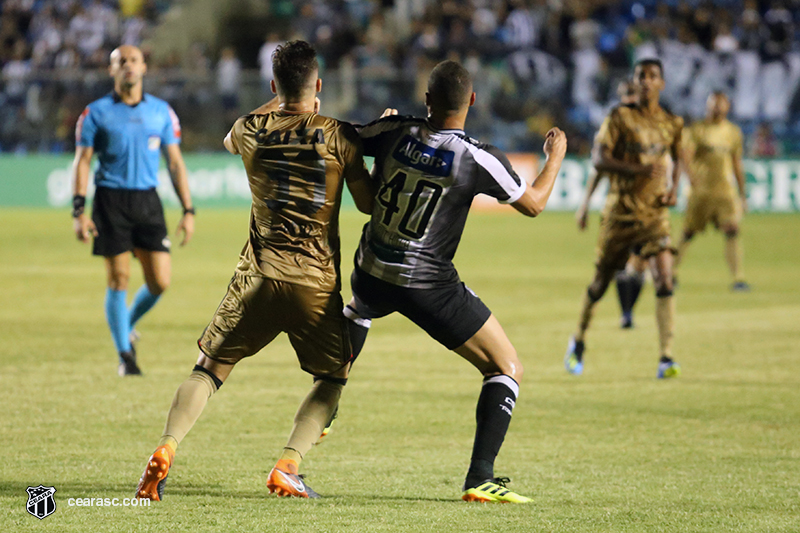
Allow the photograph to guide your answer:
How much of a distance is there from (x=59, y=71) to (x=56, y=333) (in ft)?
61.0

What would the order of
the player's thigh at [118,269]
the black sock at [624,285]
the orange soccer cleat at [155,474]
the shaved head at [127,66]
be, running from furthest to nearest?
the black sock at [624,285]
the player's thigh at [118,269]
the shaved head at [127,66]
the orange soccer cleat at [155,474]

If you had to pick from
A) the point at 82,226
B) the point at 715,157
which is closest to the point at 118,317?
the point at 82,226

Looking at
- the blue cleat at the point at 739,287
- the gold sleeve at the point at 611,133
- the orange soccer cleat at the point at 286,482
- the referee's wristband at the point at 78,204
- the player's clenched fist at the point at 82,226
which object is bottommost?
the blue cleat at the point at 739,287

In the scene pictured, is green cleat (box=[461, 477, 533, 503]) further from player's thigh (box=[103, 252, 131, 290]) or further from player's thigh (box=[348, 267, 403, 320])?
player's thigh (box=[103, 252, 131, 290])

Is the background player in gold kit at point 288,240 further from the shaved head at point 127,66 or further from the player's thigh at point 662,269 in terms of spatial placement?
the player's thigh at point 662,269

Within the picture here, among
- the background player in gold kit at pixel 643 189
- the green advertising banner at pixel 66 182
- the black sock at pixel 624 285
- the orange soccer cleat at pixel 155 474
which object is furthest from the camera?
the green advertising banner at pixel 66 182

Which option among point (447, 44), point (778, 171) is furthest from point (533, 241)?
point (447, 44)

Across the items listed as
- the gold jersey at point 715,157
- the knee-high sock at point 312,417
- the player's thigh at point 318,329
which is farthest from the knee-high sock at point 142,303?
the gold jersey at point 715,157

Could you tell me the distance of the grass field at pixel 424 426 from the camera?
17.1 ft

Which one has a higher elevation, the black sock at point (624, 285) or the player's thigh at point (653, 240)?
the player's thigh at point (653, 240)

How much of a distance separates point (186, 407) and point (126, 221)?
4.03m

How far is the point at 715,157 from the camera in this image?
16.3 metres

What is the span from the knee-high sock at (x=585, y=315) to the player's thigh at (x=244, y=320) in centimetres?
489

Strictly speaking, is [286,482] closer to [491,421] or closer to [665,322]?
[491,421]
